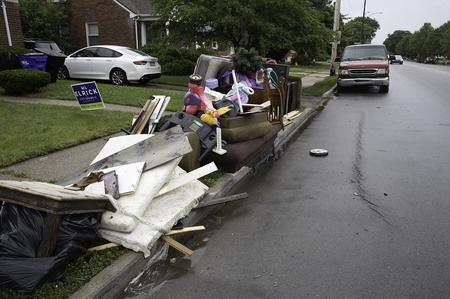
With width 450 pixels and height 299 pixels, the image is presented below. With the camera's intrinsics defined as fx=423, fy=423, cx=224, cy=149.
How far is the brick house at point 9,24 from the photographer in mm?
15555

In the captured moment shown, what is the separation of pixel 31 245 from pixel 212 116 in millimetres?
3101

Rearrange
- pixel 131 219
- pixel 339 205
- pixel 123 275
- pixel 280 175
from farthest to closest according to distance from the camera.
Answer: pixel 280 175
pixel 339 205
pixel 131 219
pixel 123 275

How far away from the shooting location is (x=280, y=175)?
6430 millimetres

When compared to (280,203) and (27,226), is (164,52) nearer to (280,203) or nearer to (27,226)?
(280,203)

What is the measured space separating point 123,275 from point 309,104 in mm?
11322

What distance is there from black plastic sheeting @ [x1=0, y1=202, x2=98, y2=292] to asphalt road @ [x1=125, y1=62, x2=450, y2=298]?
25.7 inches

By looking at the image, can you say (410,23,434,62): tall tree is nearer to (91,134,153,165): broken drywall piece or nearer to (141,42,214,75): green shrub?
(141,42,214,75): green shrub

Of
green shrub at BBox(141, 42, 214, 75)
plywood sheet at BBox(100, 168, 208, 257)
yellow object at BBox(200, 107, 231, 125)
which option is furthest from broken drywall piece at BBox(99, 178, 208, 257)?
green shrub at BBox(141, 42, 214, 75)

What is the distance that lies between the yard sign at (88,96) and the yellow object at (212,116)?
4.17m

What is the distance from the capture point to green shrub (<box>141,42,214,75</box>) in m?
22.0

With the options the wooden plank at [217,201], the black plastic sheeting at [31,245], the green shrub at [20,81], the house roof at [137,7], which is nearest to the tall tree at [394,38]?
the house roof at [137,7]

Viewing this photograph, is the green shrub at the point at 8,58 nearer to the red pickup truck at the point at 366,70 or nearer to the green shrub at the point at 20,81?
the green shrub at the point at 20,81

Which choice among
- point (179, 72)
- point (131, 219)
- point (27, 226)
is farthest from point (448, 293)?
point (179, 72)

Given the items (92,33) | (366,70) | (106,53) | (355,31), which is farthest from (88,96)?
(355,31)
